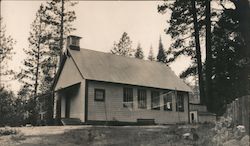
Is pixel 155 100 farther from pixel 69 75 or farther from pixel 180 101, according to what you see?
pixel 69 75

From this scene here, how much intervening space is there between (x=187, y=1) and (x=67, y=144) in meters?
21.4

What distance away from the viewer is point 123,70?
34.7m

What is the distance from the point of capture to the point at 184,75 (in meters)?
39.8

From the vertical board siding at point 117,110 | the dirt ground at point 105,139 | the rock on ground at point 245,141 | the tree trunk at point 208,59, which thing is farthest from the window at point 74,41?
the rock on ground at point 245,141

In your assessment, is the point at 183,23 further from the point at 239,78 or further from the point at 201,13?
the point at 239,78

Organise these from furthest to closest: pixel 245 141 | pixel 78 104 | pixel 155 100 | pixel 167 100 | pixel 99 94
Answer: pixel 167 100 → pixel 155 100 → pixel 78 104 → pixel 99 94 → pixel 245 141

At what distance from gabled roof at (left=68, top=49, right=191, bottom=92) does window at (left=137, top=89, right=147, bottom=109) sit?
711 millimetres

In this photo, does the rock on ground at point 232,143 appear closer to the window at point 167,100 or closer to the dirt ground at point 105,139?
the dirt ground at point 105,139

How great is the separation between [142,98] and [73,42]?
314 inches

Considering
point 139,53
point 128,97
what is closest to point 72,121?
point 128,97

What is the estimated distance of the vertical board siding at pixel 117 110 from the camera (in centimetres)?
3033

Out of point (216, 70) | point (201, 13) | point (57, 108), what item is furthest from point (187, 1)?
point (57, 108)

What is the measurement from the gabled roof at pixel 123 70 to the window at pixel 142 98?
2.33 ft

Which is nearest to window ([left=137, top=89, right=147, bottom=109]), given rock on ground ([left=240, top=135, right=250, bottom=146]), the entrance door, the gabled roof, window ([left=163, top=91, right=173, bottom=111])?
the gabled roof
